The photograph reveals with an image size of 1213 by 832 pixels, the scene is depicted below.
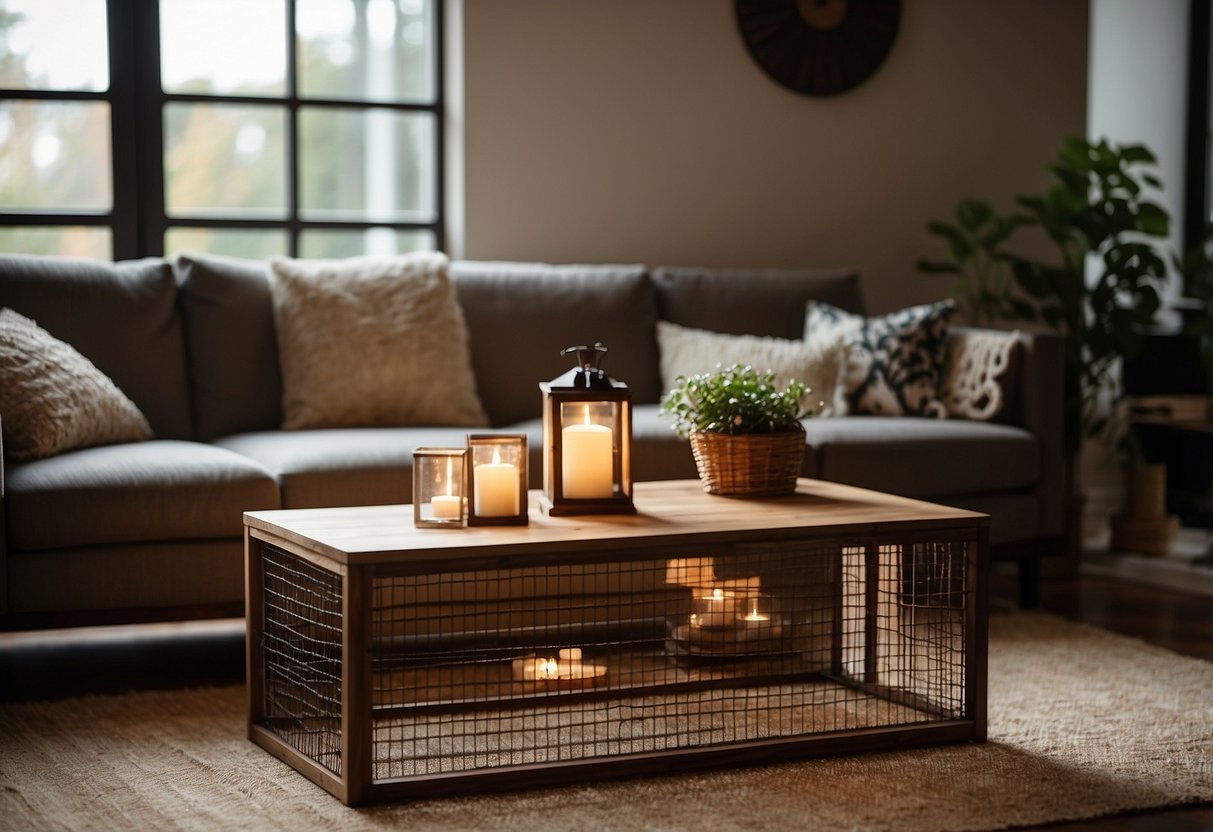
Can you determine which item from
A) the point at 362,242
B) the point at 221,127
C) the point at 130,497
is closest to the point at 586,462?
the point at 130,497

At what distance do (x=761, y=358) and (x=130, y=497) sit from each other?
1.70m

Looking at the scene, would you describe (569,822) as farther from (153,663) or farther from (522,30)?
(522,30)

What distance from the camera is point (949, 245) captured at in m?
4.68

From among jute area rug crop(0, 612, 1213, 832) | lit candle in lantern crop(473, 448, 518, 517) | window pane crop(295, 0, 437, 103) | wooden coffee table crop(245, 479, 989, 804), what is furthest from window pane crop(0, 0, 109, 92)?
lit candle in lantern crop(473, 448, 518, 517)

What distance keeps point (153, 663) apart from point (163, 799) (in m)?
0.99

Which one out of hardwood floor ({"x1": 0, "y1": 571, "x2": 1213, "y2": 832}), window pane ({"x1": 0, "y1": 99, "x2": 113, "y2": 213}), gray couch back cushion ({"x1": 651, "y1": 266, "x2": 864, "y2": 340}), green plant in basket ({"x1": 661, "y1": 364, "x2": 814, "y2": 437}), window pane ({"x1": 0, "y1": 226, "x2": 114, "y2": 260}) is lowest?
hardwood floor ({"x1": 0, "y1": 571, "x2": 1213, "y2": 832})

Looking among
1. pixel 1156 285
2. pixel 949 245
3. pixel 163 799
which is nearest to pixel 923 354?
pixel 949 245

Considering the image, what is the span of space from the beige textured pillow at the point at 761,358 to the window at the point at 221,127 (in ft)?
2.94

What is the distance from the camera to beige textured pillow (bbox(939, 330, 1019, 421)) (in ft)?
12.5

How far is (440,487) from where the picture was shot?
7.70ft

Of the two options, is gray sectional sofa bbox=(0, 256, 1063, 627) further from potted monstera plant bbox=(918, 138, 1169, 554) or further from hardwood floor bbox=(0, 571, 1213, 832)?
potted monstera plant bbox=(918, 138, 1169, 554)

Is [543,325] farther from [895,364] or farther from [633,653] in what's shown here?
[633,653]

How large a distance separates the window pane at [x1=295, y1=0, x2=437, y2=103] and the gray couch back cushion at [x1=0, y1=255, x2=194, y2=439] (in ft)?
3.02

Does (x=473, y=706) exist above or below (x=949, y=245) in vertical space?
below
